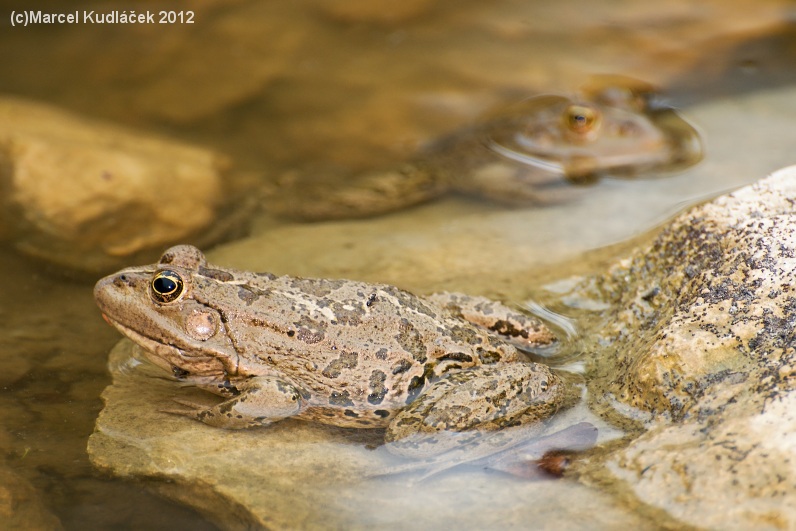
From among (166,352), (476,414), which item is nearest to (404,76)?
(166,352)

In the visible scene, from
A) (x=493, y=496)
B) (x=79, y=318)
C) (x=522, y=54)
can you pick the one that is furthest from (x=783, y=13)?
(x=79, y=318)

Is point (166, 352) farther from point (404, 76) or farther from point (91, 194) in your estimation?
point (404, 76)

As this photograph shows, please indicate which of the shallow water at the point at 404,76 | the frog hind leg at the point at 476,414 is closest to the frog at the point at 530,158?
the shallow water at the point at 404,76

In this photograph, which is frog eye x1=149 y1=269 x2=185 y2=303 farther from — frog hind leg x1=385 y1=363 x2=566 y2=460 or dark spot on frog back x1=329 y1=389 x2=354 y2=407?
frog hind leg x1=385 y1=363 x2=566 y2=460

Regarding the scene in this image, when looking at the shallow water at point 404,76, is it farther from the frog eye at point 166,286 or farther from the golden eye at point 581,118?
the frog eye at point 166,286

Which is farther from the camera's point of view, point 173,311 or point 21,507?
point 173,311

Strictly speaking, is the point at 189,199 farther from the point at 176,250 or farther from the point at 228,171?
the point at 176,250
